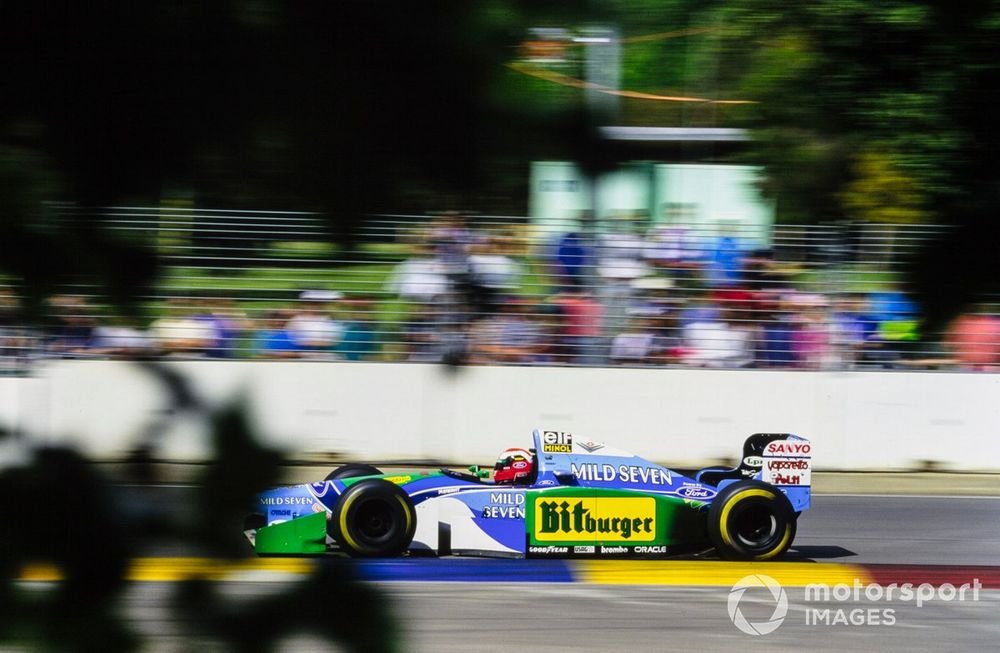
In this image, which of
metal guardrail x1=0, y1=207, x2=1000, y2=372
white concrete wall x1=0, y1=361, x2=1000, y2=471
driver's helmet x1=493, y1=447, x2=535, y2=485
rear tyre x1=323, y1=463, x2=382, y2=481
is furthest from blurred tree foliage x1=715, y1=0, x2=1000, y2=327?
white concrete wall x1=0, y1=361, x2=1000, y2=471

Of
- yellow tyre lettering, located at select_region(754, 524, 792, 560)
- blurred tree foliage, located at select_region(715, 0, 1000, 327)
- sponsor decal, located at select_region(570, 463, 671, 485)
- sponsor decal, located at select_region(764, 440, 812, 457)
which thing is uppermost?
blurred tree foliage, located at select_region(715, 0, 1000, 327)

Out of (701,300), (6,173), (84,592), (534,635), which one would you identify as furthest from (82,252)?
(701,300)

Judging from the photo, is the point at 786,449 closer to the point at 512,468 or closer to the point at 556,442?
the point at 556,442

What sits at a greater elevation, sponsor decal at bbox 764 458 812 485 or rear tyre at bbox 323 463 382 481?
sponsor decal at bbox 764 458 812 485

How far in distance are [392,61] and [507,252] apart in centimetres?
42

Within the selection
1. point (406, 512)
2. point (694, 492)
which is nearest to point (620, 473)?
point (694, 492)

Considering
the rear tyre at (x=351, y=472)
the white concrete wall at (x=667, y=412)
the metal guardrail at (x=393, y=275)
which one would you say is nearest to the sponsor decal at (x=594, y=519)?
the rear tyre at (x=351, y=472)

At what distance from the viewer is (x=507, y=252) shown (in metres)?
1.86

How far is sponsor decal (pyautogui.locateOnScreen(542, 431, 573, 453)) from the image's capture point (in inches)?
273

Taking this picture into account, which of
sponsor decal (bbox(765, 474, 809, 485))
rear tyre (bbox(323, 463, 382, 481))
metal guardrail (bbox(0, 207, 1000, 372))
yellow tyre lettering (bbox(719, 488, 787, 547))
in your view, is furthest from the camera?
rear tyre (bbox(323, 463, 382, 481))

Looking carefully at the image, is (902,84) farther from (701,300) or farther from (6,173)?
(701,300)

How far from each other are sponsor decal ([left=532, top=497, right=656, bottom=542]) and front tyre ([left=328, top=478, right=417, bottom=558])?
0.72 m

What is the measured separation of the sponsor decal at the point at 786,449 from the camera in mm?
6902

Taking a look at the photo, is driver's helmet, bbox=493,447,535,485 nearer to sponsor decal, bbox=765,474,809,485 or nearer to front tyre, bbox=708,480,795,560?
front tyre, bbox=708,480,795,560
